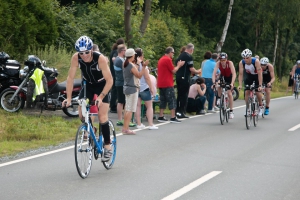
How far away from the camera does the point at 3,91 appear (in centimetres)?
1736

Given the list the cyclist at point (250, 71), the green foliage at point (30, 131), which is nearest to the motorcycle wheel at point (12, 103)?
the green foliage at point (30, 131)

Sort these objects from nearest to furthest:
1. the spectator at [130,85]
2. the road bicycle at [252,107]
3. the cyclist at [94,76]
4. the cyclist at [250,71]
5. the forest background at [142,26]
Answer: the cyclist at [94,76] < the spectator at [130,85] < the road bicycle at [252,107] < the cyclist at [250,71] < the forest background at [142,26]

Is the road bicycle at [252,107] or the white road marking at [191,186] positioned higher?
the road bicycle at [252,107]

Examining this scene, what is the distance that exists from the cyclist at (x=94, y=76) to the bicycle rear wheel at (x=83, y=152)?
40 cm

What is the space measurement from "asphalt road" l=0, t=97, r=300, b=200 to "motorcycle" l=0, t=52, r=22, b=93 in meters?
4.05

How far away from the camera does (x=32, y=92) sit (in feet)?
55.5

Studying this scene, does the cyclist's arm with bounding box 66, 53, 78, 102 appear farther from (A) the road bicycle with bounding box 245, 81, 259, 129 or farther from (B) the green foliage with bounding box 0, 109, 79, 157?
(A) the road bicycle with bounding box 245, 81, 259, 129

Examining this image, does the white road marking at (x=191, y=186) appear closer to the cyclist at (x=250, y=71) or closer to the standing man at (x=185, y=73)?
the cyclist at (x=250, y=71)

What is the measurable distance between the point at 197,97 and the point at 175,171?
31.8 ft

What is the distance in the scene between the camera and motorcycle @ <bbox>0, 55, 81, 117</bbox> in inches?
671

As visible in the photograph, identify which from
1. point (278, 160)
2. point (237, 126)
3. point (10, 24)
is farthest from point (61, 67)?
point (278, 160)

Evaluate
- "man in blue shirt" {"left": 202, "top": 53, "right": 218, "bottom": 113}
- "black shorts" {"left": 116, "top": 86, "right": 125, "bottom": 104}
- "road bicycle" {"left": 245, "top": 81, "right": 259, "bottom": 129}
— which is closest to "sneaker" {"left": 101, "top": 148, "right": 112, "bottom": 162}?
"black shorts" {"left": 116, "top": 86, "right": 125, "bottom": 104}

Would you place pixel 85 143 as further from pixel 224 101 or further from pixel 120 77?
pixel 224 101

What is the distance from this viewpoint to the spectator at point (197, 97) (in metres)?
20.0
